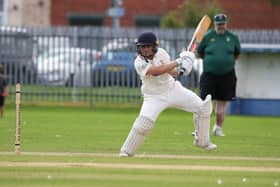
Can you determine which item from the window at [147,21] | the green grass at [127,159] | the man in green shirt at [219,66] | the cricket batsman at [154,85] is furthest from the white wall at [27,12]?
the cricket batsman at [154,85]

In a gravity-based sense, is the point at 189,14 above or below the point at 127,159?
above

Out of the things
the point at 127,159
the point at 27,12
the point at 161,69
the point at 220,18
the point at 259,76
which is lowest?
the point at 127,159

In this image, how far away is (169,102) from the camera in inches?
Answer: 594

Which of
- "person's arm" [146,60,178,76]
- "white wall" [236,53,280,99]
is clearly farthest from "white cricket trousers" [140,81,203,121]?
"white wall" [236,53,280,99]

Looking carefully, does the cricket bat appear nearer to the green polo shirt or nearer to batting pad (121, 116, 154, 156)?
batting pad (121, 116, 154, 156)

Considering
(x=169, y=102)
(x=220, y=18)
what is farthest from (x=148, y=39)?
(x=220, y=18)

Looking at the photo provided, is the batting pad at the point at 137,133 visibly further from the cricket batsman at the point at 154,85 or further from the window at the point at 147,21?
the window at the point at 147,21

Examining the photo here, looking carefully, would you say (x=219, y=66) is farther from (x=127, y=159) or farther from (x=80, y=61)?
(x=80, y=61)

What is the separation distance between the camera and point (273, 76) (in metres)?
27.9

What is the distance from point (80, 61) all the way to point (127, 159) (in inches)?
622

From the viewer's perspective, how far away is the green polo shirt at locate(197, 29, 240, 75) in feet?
64.3

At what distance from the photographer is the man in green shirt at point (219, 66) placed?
19547 mm

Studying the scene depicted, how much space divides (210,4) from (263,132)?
105ft

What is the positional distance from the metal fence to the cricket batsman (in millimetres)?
14604
